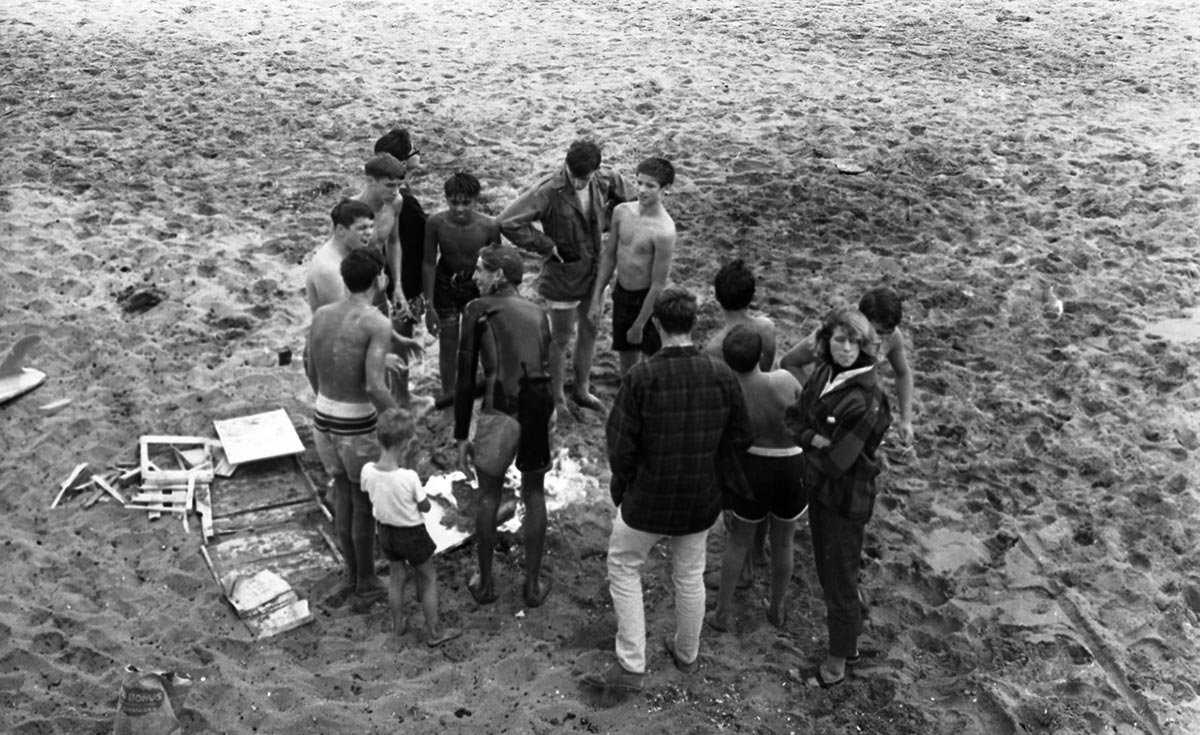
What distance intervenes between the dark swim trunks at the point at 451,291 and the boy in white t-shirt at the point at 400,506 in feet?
5.62

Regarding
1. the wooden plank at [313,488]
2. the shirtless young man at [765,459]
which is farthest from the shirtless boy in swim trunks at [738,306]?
the wooden plank at [313,488]

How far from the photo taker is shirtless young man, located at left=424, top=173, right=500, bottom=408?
6.61 meters

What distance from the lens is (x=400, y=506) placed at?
524 cm

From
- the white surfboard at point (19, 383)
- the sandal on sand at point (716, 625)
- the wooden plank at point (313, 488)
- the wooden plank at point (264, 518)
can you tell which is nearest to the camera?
the sandal on sand at point (716, 625)

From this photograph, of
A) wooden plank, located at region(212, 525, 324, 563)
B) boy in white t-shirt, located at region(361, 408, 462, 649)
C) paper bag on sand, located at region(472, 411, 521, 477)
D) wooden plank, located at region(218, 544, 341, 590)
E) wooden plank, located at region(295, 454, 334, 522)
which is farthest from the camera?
wooden plank, located at region(295, 454, 334, 522)

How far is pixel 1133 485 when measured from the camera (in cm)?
688

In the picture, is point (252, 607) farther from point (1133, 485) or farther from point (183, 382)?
point (1133, 485)

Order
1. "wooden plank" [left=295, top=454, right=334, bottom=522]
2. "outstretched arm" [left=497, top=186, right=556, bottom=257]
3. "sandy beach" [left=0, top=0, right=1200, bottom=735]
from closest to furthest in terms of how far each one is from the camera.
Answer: "sandy beach" [left=0, top=0, right=1200, bottom=735] → "wooden plank" [left=295, top=454, right=334, bottom=522] → "outstretched arm" [left=497, top=186, right=556, bottom=257]

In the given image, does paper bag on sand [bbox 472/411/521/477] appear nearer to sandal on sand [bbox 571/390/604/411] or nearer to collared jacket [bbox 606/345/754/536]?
collared jacket [bbox 606/345/754/536]

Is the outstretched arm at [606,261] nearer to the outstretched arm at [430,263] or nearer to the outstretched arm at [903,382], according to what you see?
the outstretched arm at [430,263]

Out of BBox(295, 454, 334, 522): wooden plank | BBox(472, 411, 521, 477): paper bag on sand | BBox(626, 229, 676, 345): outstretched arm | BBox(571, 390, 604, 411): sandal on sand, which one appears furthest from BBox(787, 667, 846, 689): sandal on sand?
BBox(295, 454, 334, 522): wooden plank

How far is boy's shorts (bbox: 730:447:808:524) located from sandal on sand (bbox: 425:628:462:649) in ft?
5.04

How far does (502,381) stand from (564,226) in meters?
1.70

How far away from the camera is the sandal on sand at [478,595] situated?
589 centimetres
